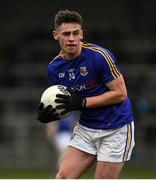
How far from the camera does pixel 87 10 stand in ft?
77.1

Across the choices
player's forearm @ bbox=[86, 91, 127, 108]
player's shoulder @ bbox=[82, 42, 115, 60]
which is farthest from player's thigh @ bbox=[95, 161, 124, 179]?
player's shoulder @ bbox=[82, 42, 115, 60]

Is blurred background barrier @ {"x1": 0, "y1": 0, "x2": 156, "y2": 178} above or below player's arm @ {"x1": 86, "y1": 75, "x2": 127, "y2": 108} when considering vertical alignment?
below

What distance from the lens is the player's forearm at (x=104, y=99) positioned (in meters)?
8.66

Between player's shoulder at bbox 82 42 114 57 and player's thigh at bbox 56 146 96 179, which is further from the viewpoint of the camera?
player's thigh at bbox 56 146 96 179

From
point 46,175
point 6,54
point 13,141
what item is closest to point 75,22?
point 46,175

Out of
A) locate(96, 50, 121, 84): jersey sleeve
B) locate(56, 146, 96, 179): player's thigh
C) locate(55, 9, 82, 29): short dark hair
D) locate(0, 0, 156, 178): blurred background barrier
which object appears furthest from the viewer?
locate(0, 0, 156, 178): blurred background barrier

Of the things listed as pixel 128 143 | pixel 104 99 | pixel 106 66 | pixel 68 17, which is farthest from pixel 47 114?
pixel 68 17

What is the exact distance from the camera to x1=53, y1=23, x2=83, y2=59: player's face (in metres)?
8.66

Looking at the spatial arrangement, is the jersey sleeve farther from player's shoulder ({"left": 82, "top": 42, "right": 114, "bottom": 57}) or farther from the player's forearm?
the player's forearm

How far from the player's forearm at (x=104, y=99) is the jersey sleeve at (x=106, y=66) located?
0.48 feet

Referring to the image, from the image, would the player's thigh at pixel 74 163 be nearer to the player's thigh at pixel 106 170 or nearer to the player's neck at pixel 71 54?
the player's thigh at pixel 106 170

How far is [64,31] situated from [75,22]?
153 millimetres

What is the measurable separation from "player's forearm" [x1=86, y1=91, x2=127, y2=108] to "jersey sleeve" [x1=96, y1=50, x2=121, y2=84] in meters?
0.15

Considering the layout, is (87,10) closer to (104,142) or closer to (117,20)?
(117,20)
